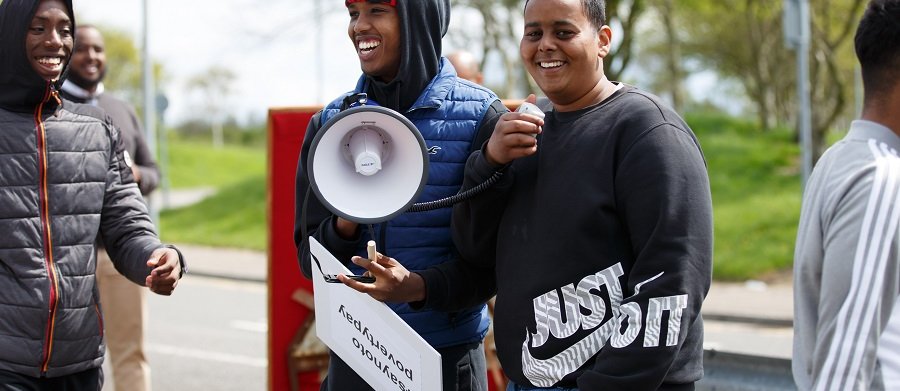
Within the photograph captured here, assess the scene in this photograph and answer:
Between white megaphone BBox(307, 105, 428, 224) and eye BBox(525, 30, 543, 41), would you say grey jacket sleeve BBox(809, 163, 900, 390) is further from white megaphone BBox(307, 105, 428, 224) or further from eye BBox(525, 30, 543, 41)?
white megaphone BBox(307, 105, 428, 224)

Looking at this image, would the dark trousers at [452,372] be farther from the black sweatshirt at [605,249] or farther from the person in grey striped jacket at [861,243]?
the person in grey striped jacket at [861,243]

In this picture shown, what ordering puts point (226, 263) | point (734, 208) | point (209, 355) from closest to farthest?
point (209, 355), point (734, 208), point (226, 263)

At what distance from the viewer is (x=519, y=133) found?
2344 mm

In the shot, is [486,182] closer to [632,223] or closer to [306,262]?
[632,223]

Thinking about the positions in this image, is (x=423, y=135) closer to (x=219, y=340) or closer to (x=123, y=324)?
(x=123, y=324)

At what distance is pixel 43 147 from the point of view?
3.17 m

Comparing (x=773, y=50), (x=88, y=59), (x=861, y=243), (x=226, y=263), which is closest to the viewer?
(x=861, y=243)

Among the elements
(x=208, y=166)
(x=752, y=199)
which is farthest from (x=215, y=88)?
(x=752, y=199)

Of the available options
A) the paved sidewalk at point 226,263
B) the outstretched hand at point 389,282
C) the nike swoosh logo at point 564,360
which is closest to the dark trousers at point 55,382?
the outstretched hand at point 389,282

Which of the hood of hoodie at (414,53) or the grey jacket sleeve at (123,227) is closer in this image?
the hood of hoodie at (414,53)

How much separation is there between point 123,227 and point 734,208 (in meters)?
12.6

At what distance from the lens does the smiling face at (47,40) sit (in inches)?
127

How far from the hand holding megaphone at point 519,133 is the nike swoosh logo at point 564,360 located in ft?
1.38

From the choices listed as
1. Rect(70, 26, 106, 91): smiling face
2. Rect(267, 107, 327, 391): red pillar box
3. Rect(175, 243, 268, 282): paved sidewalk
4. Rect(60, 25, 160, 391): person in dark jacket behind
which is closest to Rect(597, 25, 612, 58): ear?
Rect(267, 107, 327, 391): red pillar box
